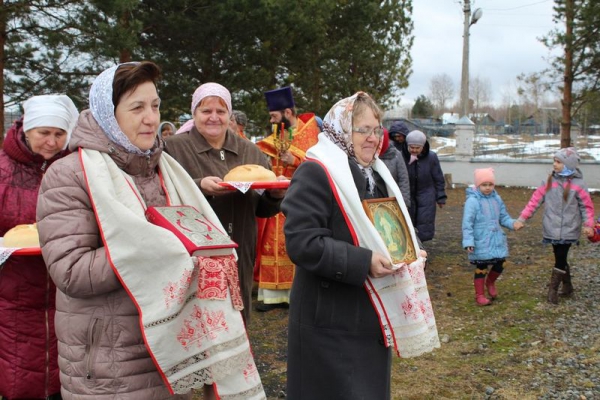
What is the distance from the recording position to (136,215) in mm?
2049

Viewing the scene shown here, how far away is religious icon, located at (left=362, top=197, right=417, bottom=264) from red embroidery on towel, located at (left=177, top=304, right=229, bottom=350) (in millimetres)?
849

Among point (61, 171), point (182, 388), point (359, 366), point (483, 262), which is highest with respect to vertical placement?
point (61, 171)

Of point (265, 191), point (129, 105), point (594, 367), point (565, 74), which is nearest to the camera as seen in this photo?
point (129, 105)

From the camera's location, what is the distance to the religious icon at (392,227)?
2609 mm

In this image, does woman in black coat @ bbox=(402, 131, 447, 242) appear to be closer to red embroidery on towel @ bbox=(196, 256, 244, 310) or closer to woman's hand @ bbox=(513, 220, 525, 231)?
woman's hand @ bbox=(513, 220, 525, 231)

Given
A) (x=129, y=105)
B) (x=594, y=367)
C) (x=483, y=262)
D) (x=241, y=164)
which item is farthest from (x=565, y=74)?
(x=129, y=105)

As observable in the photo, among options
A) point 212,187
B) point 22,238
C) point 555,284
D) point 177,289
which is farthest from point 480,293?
point 177,289

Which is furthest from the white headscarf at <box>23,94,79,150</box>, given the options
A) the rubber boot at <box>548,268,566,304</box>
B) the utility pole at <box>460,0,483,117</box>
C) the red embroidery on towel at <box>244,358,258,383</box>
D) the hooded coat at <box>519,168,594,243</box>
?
the utility pole at <box>460,0,483,117</box>

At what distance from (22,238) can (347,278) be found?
4.48 feet

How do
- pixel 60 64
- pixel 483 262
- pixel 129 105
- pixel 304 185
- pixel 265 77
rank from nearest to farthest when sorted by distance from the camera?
pixel 129 105
pixel 304 185
pixel 483 262
pixel 60 64
pixel 265 77

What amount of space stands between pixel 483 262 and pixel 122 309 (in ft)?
17.3

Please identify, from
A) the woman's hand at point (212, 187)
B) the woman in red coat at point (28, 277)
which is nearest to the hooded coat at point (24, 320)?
the woman in red coat at point (28, 277)

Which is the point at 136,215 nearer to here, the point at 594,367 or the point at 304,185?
the point at 304,185

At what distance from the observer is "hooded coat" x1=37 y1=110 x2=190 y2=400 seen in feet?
6.66
